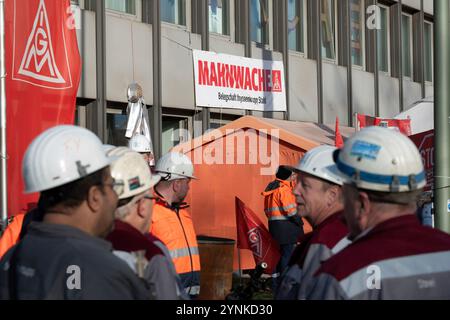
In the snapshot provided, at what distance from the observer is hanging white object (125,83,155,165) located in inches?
562

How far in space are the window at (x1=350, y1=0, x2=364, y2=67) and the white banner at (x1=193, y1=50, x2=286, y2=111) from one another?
175 inches

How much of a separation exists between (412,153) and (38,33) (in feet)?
19.8

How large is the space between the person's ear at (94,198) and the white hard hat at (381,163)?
35.9 inches

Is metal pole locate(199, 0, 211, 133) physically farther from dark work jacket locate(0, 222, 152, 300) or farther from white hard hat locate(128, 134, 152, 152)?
dark work jacket locate(0, 222, 152, 300)

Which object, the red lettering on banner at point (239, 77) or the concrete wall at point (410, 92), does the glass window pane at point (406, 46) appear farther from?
→ the red lettering on banner at point (239, 77)

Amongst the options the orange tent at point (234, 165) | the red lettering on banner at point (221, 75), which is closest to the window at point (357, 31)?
the red lettering on banner at point (221, 75)

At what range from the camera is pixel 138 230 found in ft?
15.6

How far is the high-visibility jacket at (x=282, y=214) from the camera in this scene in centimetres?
1344

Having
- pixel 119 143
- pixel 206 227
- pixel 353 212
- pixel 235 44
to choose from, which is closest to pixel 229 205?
pixel 206 227

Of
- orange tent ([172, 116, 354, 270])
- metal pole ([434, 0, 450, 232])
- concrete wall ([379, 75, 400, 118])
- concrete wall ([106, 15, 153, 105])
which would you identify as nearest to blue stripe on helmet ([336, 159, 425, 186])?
metal pole ([434, 0, 450, 232])

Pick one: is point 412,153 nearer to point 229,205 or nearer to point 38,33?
point 38,33

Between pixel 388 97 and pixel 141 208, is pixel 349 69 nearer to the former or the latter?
pixel 388 97

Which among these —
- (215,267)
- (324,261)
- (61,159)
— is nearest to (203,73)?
(215,267)

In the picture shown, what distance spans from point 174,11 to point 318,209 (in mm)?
13568
